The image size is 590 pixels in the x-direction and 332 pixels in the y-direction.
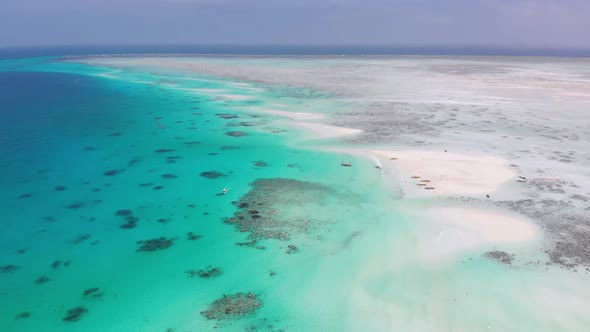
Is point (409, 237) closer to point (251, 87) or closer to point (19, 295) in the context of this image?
point (19, 295)

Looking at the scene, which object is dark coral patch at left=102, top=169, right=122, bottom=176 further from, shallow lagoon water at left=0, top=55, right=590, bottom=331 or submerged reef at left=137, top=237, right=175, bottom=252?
submerged reef at left=137, top=237, right=175, bottom=252

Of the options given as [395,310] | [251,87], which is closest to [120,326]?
[395,310]

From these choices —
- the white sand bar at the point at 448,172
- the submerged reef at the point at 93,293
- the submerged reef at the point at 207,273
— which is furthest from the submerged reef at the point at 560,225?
the submerged reef at the point at 93,293

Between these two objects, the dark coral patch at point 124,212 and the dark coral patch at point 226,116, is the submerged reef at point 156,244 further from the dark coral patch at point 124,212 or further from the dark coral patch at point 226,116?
the dark coral patch at point 226,116

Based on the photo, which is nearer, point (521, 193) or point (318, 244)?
point (318, 244)

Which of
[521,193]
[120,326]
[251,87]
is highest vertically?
[251,87]

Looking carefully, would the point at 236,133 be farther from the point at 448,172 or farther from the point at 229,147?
the point at 448,172
